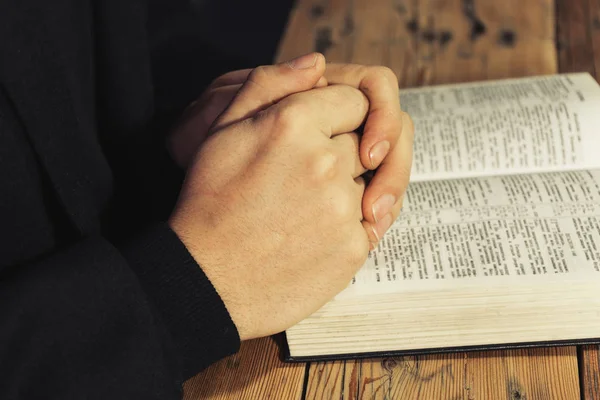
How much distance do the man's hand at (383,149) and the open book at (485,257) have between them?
38mm

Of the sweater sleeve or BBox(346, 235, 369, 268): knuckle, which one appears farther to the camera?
BBox(346, 235, 369, 268): knuckle

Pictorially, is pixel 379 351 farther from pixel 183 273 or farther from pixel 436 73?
pixel 436 73

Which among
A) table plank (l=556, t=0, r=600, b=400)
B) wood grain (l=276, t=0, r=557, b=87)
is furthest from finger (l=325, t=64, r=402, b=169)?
table plank (l=556, t=0, r=600, b=400)

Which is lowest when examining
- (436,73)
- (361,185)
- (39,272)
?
(436,73)

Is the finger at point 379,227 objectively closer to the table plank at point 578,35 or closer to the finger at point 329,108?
the finger at point 329,108

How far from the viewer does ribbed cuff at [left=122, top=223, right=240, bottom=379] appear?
589 mm

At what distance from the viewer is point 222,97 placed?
809mm

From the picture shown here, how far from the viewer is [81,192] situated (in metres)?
0.70

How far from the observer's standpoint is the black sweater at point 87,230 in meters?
0.54

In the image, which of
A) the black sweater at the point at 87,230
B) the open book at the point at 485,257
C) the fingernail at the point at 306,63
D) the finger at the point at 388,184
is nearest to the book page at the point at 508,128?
the open book at the point at 485,257

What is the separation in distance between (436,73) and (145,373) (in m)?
0.72

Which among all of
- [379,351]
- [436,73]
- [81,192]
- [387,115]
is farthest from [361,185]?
[436,73]

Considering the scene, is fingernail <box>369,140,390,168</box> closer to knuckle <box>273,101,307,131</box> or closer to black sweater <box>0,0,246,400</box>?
knuckle <box>273,101,307,131</box>

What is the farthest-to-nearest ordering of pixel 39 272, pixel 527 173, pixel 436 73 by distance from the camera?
pixel 436 73 → pixel 527 173 → pixel 39 272
